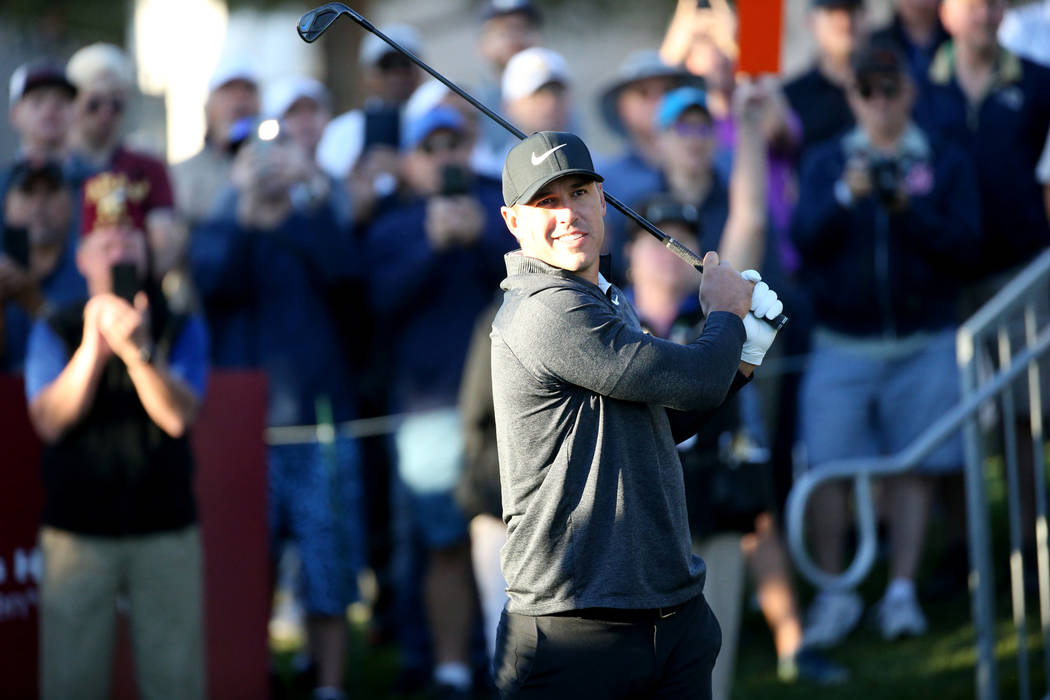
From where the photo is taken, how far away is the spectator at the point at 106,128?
665 cm

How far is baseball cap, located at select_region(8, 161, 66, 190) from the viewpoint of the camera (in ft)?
20.6

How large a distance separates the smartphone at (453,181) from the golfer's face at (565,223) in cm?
325

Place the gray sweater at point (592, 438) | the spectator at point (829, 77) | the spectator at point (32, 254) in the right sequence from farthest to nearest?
the spectator at point (829, 77) < the spectator at point (32, 254) < the gray sweater at point (592, 438)

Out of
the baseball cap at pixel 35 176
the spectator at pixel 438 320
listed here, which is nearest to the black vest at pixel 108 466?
the baseball cap at pixel 35 176

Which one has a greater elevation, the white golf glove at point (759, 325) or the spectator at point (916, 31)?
the spectator at point (916, 31)

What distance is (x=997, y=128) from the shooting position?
24.5ft

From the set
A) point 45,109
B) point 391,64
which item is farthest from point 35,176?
point 391,64

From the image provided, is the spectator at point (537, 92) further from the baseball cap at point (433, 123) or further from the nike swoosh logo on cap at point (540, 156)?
the nike swoosh logo on cap at point (540, 156)

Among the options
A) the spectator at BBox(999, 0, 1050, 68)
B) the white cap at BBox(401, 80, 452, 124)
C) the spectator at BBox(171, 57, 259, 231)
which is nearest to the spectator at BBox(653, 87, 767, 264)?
the white cap at BBox(401, 80, 452, 124)

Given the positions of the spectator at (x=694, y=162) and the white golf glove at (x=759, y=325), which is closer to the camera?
the white golf glove at (x=759, y=325)

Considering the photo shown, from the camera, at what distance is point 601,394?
335cm

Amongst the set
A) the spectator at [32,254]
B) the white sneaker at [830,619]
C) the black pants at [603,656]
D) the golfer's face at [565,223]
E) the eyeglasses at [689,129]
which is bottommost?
the white sneaker at [830,619]

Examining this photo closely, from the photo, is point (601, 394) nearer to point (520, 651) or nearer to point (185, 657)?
point (520, 651)

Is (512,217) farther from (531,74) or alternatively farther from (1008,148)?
(1008,148)
